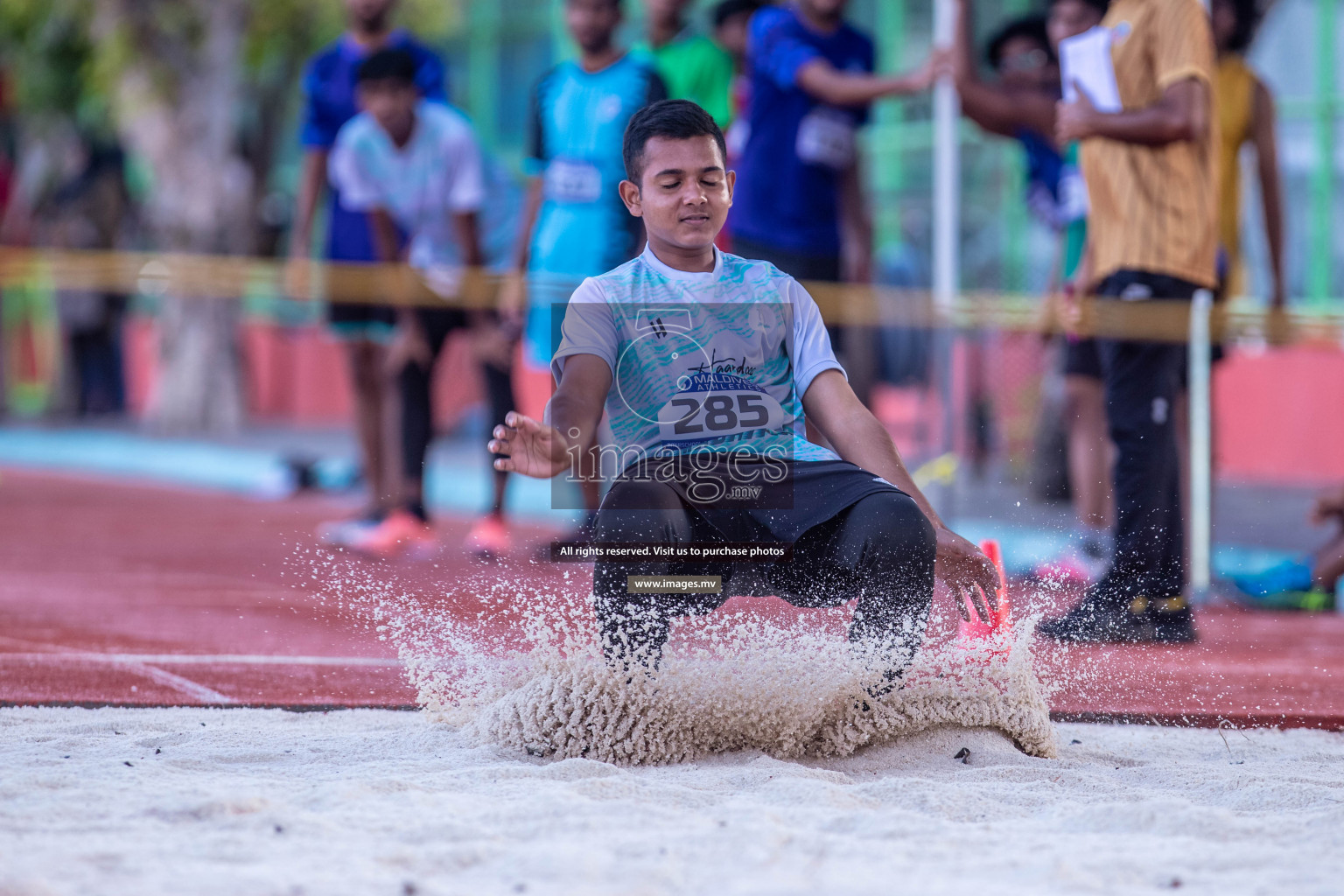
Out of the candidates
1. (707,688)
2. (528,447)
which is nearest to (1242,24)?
(707,688)

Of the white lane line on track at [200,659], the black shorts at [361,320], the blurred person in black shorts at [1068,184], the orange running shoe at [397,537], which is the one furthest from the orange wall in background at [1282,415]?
the white lane line on track at [200,659]

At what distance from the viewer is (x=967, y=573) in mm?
2895

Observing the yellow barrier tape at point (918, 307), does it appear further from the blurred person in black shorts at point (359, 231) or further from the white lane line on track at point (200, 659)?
the white lane line on track at point (200, 659)

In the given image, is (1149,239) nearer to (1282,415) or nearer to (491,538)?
(491,538)

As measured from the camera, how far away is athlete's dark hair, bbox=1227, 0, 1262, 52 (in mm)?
5570

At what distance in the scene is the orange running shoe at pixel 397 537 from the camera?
19.4ft

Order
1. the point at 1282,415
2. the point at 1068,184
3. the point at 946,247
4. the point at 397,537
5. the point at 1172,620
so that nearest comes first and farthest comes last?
the point at 1172,620
the point at 1068,184
the point at 397,537
the point at 946,247
the point at 1282,415

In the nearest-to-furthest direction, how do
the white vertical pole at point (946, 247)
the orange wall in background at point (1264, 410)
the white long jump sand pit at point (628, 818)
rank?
A: the white long jump sand pit at point (628, 818)
the white vertical pole at point (946, 247)
the orange wall in background at point (1264, 410)

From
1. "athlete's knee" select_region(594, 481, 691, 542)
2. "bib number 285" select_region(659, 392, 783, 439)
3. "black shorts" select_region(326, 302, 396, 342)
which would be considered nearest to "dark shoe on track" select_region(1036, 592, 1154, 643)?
"bib number 285" select_region(659, 392, 783, 439)

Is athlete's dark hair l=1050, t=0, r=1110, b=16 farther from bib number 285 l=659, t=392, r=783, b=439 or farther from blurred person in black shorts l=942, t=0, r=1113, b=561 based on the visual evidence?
bib number 285 l=659, t=392, r=783, b=439

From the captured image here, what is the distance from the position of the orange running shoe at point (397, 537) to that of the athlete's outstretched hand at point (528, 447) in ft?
10.9

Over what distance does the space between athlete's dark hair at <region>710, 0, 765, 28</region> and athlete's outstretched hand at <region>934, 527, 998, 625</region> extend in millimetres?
4718

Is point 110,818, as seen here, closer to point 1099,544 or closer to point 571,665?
point 571,665

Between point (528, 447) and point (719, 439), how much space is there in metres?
0.60
